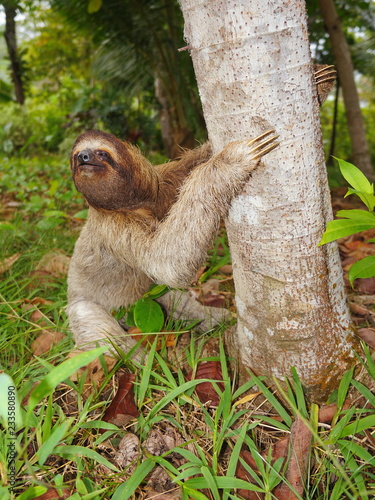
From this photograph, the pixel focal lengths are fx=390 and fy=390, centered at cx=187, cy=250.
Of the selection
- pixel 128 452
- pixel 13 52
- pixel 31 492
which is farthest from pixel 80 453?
pixel 13 52

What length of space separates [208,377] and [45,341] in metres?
1.65

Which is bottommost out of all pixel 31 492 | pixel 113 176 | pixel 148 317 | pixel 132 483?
pixel 132 483

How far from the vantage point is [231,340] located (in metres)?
3.11

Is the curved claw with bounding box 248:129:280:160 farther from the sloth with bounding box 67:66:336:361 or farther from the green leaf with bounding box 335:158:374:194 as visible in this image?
the green leaf with bounding box 335:158:374:194

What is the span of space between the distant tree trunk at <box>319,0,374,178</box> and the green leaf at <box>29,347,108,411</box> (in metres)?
8.11

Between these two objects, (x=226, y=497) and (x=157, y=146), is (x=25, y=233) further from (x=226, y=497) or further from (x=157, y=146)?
(x=157, y=146)

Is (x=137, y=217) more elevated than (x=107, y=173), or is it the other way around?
(x=107, y=173)

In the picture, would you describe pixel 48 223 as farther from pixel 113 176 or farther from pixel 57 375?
pixel 57 375

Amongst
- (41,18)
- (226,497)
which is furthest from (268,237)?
(41,18)

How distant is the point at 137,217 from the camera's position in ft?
10.8

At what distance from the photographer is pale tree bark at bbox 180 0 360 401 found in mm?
1973

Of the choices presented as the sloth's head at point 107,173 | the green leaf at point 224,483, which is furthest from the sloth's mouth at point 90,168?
the green leaf at point 224,483

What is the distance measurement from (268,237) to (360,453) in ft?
4.13

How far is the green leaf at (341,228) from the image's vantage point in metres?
1.86
